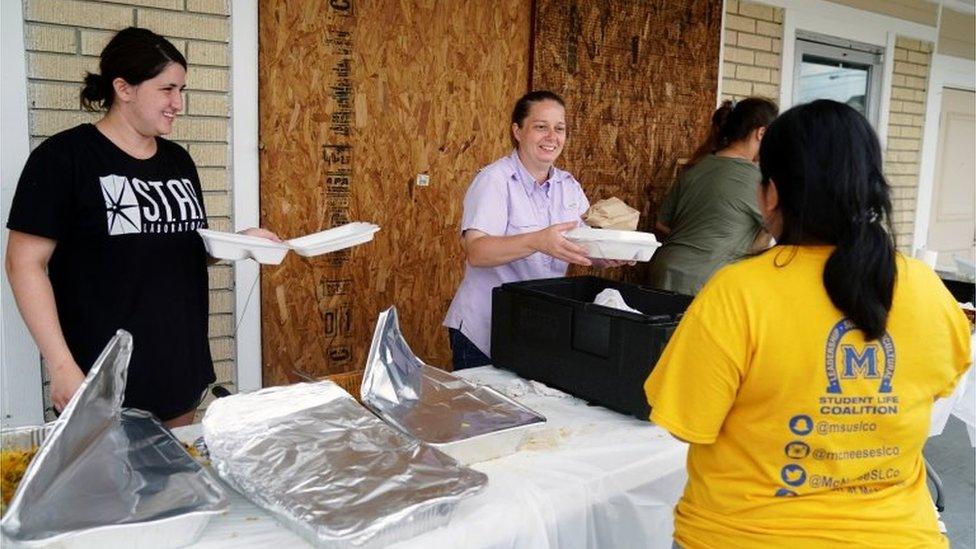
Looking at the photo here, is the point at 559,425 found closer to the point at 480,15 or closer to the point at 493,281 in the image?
the point at 493,281

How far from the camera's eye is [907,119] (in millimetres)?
6180

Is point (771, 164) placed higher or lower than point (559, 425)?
higher

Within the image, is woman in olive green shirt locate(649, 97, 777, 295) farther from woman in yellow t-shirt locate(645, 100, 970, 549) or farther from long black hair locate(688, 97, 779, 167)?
woman in yellow t-shirt locate(645, 100, 970, 549)

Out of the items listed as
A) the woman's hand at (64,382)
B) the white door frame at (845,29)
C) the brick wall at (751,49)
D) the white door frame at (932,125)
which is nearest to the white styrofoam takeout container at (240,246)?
the woman's hand at (64,382)

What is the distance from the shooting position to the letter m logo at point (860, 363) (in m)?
1.23

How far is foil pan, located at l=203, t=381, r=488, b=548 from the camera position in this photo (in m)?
1.33

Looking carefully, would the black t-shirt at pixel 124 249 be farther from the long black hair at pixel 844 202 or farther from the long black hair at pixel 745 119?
the long black hair at pixel 745 119

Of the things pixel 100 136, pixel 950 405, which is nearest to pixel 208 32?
pixel 100 136

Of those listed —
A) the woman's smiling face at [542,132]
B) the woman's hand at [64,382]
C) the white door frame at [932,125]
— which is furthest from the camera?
the white door frame at [932,125]

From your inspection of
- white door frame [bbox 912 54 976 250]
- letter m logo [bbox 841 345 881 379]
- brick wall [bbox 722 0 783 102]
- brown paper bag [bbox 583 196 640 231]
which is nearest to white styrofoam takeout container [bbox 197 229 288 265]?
brown paper bag [bbox 583 196 640 231]

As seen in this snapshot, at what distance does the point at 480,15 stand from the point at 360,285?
1.40 m

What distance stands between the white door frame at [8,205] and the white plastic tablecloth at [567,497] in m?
1.12

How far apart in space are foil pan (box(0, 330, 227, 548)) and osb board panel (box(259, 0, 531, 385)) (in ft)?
5.39

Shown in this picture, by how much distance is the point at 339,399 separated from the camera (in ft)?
5.99
